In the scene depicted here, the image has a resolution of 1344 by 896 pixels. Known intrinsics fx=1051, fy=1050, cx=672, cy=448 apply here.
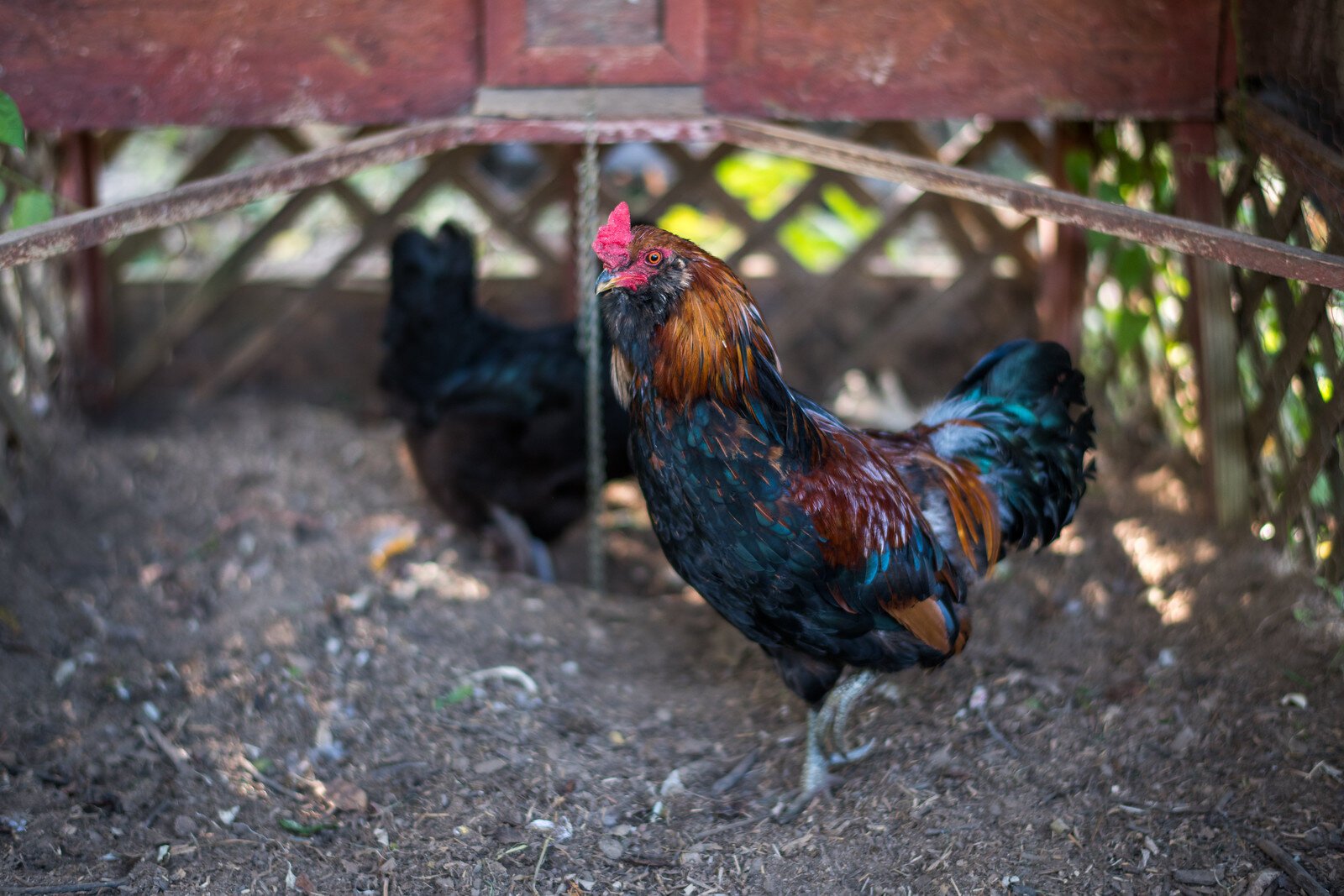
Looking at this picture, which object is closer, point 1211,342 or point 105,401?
point 1211,342

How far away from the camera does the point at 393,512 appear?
473 cm

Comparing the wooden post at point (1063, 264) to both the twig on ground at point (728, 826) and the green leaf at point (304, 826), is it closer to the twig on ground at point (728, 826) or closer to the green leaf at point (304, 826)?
the twig on ground at point (728, 826)

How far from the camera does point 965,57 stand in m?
3.73

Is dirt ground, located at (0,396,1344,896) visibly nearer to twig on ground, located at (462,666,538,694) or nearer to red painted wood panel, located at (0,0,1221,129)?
twig on ground, located at (462,666,538,694)

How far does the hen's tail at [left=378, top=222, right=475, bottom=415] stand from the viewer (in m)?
4.48

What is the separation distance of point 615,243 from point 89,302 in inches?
148

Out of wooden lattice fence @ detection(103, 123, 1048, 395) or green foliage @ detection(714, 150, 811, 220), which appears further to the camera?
green foliage @ detection(714, 150, 811, 220)

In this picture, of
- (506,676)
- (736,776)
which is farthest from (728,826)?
(506,676)

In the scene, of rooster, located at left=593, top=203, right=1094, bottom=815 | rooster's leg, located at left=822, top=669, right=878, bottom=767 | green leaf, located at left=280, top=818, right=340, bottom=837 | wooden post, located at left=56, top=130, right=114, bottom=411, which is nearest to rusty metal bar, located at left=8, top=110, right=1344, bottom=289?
rooster, located at left=593, top=203, right=1094, bottom=815

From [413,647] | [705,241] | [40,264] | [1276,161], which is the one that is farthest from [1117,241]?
[40,264]

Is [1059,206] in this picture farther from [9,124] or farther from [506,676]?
[9,124]

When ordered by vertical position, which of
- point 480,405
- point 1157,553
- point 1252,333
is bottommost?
point 1157,553

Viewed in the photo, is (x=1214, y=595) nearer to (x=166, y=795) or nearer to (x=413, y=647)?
(x=413, y=647)

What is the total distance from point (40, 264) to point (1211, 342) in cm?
501
